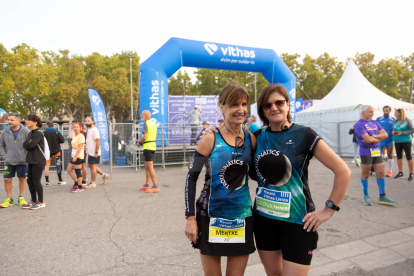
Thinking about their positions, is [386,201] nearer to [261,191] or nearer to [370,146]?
[370,146]

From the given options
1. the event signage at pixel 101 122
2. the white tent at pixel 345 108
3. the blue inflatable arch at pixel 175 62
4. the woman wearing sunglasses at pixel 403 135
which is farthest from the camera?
the white tent at pixel 345 108

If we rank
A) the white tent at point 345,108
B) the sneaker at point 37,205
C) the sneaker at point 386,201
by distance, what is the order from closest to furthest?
1. the sneaker at point 386,201
2. the sneaker at point 37,205
3. the white tent at point 345,108

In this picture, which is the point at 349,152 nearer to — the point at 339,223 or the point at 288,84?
the point at 288,84

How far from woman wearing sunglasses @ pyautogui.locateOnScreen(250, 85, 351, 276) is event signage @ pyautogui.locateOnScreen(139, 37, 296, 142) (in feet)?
29.9

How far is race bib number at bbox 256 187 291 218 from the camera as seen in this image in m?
1.76

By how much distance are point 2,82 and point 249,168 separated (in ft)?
109

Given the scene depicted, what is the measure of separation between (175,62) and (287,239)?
984 cm

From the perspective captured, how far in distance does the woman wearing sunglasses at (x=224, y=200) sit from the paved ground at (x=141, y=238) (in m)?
1.30

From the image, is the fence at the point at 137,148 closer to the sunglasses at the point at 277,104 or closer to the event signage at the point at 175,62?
the event signage at the point at 175,62

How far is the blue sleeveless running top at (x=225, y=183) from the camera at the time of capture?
1.77 meters

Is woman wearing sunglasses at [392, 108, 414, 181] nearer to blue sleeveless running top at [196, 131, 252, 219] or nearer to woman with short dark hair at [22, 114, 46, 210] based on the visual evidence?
blue sleeveless running top at [196, 131, 252, 219]

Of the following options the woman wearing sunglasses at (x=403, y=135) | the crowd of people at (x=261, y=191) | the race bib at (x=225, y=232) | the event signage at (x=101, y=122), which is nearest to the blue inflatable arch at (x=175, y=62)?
the event signage at (x=101, y=122)

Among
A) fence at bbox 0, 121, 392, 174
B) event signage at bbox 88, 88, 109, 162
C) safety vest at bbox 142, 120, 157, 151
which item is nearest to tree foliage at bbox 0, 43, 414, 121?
event signage at bbox 88, 88, 109, 162

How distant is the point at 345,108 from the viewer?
13.7m
